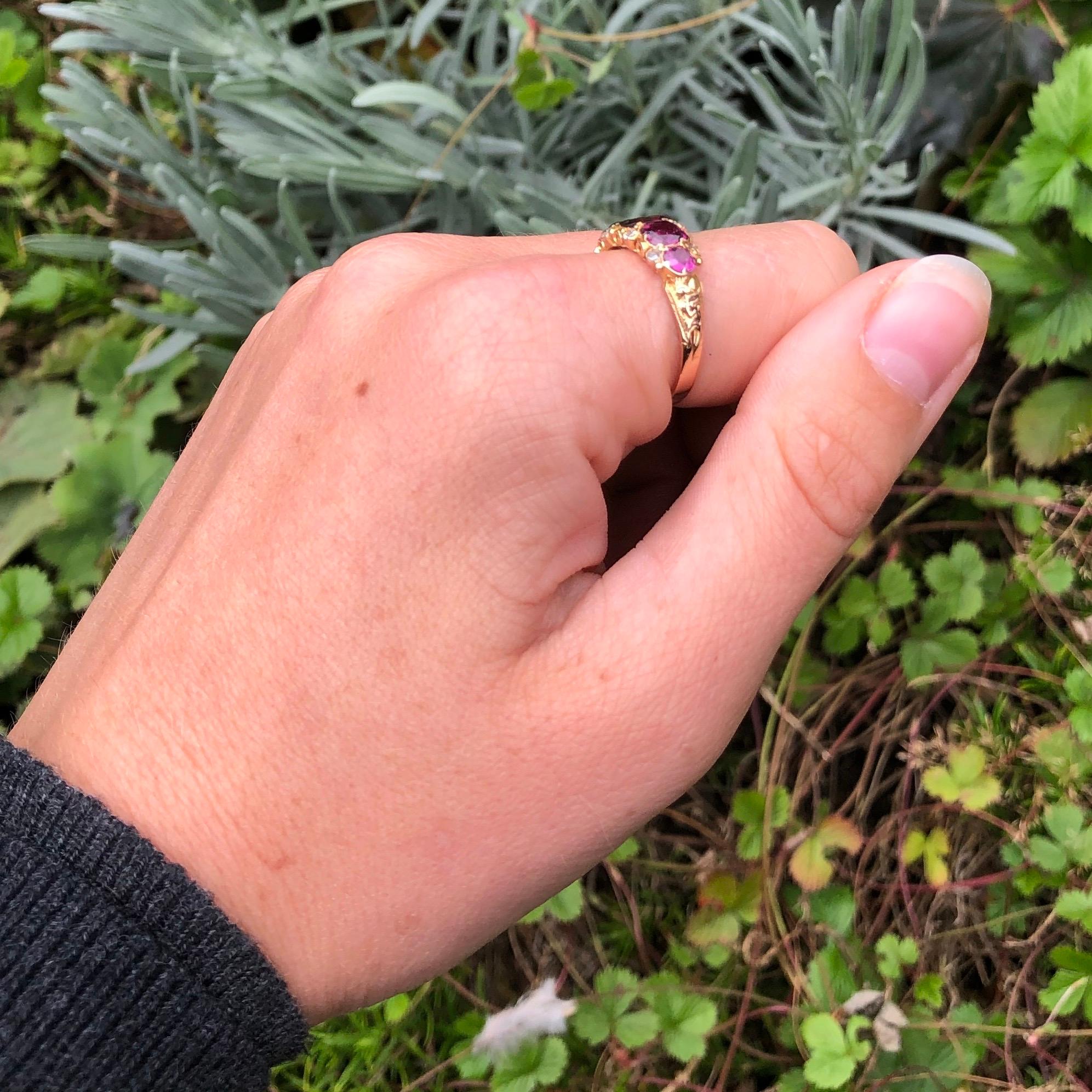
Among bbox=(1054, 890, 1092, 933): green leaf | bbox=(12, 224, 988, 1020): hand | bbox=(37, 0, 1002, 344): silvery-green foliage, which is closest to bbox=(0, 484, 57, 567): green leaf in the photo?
bbox=(37, 0, 1002, 344): silvery-green foliage

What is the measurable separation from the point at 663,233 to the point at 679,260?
0.04 meters

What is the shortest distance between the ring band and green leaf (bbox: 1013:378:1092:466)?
90 centimetres

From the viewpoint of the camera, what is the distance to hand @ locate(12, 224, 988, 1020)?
1022 millimetres

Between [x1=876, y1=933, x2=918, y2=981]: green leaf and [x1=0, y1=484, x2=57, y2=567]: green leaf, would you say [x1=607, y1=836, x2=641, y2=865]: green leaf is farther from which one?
[x1=0, y1=484, x2=57, y2=567]: green leaf

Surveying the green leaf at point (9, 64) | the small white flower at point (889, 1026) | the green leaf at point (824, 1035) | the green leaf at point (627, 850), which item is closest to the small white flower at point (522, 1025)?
the green leaf at point (627, 850)

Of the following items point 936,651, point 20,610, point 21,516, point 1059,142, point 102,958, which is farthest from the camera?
point 21,516

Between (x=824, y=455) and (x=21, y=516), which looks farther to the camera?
(x=21, y=516)

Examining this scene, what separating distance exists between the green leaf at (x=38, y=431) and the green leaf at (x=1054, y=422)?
1.98 metres

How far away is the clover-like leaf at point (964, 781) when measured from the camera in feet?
5.04

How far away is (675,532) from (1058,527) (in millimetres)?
983

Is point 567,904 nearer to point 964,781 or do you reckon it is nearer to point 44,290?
point 964,781

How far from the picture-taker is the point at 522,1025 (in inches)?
61.5

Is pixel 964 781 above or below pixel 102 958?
below

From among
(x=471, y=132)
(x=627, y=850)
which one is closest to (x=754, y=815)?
(x=627, y=850)
